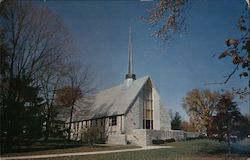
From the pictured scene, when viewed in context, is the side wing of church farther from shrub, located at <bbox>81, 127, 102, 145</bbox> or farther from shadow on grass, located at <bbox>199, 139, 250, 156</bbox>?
shadow on grass, located at <bbox>199, 139, 250, 156</bbox>

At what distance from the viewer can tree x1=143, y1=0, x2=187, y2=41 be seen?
239 cm

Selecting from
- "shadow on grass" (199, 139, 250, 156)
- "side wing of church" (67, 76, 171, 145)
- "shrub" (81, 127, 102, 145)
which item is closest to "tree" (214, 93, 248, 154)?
"shadow on grass" (199, 139, 250, 156)

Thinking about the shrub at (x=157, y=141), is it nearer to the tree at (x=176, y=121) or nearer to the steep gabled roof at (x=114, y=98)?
the tree at (x=176, y=121)

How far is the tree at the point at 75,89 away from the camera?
8.87 feet

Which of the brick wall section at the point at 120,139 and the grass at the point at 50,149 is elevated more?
→ the brick wall section at the point at 120,139

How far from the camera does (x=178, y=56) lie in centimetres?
269

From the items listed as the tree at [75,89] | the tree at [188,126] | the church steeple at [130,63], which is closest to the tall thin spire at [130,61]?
the church steeple at [130,63]

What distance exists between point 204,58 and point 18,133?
204cm

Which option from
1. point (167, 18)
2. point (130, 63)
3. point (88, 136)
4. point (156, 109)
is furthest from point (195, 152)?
point (88, 136)

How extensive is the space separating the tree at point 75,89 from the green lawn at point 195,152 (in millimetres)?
579

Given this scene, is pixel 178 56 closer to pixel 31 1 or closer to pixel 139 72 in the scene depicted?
pixel 139 72

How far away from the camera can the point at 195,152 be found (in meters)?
2.43

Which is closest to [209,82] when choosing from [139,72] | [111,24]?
[139,72]

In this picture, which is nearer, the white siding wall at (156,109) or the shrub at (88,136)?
the white siding wall at (156,109)
